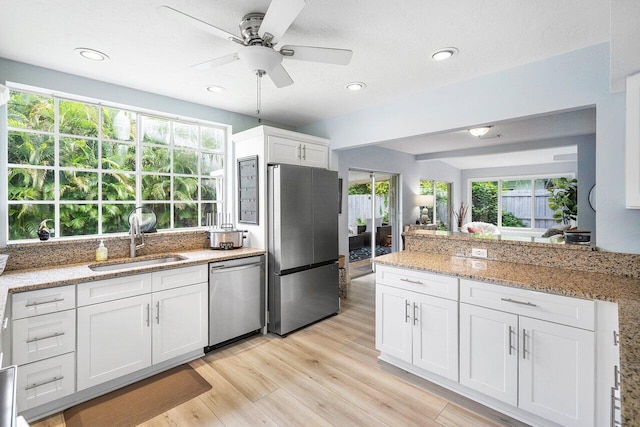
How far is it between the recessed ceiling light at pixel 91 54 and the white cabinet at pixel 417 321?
2733 millimetres

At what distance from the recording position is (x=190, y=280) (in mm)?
2633

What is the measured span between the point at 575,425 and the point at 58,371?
320 cm

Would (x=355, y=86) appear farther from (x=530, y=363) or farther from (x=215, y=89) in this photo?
(x=530, y=363)

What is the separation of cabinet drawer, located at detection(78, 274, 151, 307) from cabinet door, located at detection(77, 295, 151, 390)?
0.13 feet

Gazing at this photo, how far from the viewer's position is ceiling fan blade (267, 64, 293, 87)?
1.95 m

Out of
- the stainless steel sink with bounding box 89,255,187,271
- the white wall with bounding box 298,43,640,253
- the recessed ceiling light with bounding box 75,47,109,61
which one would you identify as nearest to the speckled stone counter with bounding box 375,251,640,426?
the white wall with bounding box 298,43,640,253

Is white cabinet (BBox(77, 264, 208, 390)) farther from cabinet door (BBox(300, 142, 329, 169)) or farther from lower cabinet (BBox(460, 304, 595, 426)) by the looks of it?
lower cabinet (BBox(460, 304, 595, 426))

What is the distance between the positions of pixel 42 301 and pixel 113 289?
387 millimetres

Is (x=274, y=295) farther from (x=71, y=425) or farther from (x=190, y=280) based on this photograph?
(x=71, y=425)

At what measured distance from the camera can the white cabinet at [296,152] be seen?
10.9 feet

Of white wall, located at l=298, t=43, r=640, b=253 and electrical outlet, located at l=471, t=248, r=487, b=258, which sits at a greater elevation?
white wall, located at l=298, t=43, r=640, b=253

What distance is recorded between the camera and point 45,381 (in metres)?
1.94

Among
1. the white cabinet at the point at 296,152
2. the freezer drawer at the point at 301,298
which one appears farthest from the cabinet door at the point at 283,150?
the freezer drawer at the point at 301,298

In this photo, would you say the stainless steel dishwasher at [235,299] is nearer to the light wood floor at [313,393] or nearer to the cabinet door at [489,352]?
the light wood floor at [313,393]
